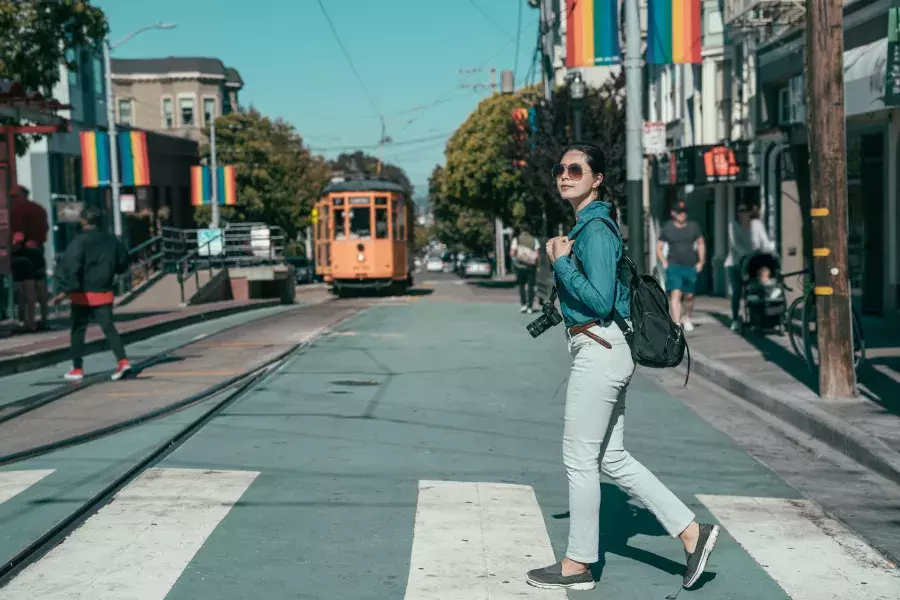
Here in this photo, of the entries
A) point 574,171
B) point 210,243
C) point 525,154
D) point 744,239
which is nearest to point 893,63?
point 744,239

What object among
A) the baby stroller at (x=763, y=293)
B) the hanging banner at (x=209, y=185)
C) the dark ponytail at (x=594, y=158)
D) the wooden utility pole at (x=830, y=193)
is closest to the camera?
the dark ponytail at (x=594, y=158)

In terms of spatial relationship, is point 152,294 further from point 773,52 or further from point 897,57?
point 897,57

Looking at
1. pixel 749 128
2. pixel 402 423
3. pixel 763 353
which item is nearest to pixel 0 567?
pixel 402 423

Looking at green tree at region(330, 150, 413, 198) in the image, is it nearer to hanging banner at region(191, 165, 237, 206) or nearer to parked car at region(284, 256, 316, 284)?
parked car at region(284, 256, 316, 284)

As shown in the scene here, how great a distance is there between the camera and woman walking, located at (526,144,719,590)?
191 inches

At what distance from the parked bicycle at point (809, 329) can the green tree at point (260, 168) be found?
51669 millimetres

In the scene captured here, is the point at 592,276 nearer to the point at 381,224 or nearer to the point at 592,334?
the point at 592,334

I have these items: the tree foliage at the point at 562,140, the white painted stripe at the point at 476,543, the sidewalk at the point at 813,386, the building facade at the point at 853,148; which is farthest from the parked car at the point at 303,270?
the white painted stripe at the point at 476,543

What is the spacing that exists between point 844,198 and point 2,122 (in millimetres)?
11078

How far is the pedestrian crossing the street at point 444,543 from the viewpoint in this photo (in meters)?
5.05

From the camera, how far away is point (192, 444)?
27.5 ft

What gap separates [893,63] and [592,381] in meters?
11.7

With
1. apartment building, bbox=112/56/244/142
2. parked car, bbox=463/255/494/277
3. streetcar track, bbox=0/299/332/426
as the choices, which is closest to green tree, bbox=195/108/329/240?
apartment building, bbox=112/56/244/142

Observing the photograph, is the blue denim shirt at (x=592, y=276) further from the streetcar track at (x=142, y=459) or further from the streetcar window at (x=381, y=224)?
the streetcar window at (x=381, y=224)
